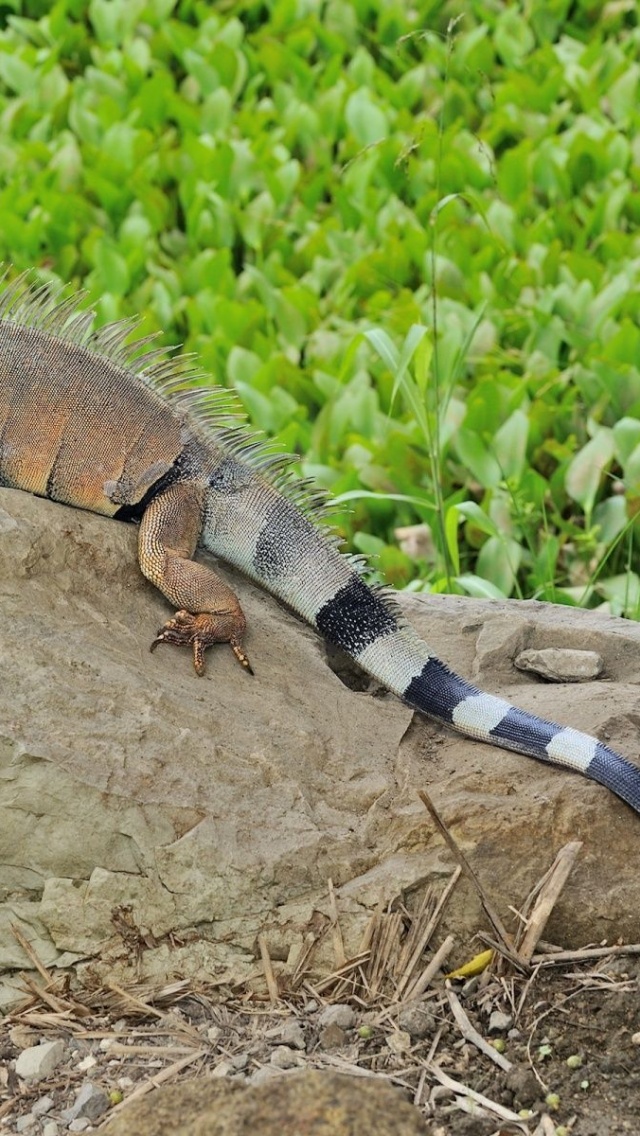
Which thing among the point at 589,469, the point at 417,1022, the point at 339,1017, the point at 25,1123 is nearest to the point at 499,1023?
the point at 417,1022

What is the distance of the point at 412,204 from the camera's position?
8.81 m

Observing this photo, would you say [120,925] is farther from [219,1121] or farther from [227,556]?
[227,556]

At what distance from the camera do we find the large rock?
3.49m

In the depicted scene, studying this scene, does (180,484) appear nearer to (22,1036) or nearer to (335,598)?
(335,598)

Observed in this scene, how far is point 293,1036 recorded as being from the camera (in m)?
3.34

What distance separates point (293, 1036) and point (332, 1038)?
0.29 ft

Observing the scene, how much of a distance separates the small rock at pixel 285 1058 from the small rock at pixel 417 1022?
0.86ft

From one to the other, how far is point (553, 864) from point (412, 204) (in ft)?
19.6

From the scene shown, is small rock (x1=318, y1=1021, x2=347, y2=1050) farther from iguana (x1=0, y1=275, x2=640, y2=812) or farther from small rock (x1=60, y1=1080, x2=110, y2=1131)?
iguana (x1=0, y1=275, x2=640, y2=812)

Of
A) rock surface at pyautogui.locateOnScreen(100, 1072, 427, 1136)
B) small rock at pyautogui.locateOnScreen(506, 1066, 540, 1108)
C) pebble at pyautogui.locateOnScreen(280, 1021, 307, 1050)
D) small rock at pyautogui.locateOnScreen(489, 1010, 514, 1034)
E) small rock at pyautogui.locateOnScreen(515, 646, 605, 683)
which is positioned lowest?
pebble at pyautogui.locateOnScreen(280, 1021, 307, 1050)

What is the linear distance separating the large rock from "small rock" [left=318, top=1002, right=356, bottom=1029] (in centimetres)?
15

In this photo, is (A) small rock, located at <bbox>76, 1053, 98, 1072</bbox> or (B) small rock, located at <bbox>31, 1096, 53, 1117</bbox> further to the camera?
(A) small rock, located at <bbox>76, 1053, 98, 1072</bbox>

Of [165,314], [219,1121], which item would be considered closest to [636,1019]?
[219,1121]

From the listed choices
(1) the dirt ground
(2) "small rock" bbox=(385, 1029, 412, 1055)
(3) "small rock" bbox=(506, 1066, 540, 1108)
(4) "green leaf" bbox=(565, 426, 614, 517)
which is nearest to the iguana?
(1) the dirt ground
